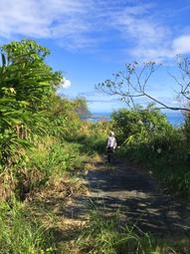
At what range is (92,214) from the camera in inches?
336

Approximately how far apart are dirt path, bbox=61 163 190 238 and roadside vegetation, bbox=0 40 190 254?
1.37 ft

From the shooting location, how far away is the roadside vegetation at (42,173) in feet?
25.2

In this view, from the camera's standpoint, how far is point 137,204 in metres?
11.6

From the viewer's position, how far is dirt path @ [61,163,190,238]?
9641 mm

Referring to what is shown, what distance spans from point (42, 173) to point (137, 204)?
247 centimetres

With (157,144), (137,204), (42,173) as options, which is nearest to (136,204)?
(137,204)

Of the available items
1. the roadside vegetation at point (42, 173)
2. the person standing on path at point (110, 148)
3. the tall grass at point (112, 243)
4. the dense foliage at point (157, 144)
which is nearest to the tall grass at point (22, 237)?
the roadside vegetation at point (42, 173)

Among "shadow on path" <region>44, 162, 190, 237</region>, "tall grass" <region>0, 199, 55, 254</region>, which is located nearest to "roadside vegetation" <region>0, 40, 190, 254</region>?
"tall grass" <region>0, 199, 55, 254</region>

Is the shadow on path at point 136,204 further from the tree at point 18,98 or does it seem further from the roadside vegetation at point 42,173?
the tree at point 18,98

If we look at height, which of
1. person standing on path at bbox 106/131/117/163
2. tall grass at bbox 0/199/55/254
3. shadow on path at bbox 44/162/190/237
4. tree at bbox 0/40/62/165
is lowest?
shadow on path at bbox 44/162/190/237

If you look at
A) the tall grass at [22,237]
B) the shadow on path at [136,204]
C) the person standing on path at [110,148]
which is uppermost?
the person standing on path at [110,148]

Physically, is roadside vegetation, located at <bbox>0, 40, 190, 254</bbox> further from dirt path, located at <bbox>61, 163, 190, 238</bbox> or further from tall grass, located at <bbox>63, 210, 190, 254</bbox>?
dirt path, located at <bbox>61, 163, 190, 238</bbox>

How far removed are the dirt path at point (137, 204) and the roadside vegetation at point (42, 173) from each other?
1.37 feet

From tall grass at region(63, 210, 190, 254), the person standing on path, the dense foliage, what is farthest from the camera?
the person standing on path
